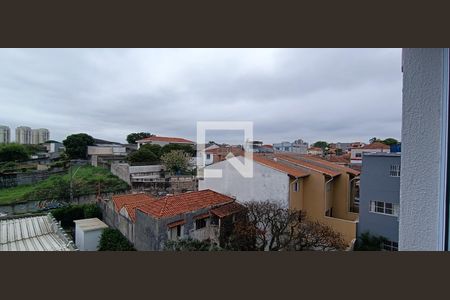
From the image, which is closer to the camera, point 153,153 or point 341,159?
point 341,159

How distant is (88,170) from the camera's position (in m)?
8.38

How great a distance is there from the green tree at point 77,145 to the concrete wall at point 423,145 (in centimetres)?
899

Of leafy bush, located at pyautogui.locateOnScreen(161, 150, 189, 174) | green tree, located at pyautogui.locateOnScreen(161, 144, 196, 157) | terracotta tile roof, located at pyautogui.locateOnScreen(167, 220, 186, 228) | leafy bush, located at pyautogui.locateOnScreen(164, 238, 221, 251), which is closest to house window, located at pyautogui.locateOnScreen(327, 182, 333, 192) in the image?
leafy bush, located at pyautogui.locateOnScreen(164, 238, 221, 251)

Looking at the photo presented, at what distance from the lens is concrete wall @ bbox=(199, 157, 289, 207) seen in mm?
4594

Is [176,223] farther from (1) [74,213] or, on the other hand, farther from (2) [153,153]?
(2) [153,153]

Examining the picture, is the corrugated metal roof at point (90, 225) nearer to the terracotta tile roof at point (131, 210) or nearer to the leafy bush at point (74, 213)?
the leafy bush at point (74, 213)

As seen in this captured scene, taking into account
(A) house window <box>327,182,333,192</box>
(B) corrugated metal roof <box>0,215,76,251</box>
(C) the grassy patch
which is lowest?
(C) the grassy patch

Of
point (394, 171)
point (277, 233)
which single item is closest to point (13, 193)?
point (277, 233)

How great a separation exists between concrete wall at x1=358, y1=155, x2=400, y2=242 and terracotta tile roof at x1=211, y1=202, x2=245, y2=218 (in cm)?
247

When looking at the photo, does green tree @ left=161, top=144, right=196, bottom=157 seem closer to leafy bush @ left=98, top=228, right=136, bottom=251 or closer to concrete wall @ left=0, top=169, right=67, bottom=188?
concrete wall @ left=0, top=169, right=67, bottom=188

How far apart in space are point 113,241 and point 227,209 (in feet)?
7.49

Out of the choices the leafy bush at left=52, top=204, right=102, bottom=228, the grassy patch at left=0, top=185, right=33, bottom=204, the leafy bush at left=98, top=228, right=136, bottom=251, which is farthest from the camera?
the grassy patch at left=0, top=185, right=33, bottom=204

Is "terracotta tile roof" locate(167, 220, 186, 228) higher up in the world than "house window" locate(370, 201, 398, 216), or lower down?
lower down

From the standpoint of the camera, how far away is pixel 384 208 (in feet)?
14.2
